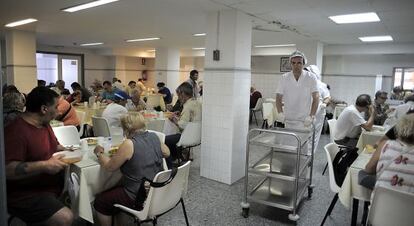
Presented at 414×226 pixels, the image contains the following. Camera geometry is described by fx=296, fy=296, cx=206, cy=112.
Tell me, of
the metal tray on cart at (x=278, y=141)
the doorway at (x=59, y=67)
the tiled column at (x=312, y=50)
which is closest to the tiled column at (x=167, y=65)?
the doorway at (x=59, y=67)

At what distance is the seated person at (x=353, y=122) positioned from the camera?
3.69 metres

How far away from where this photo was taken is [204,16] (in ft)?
14.4

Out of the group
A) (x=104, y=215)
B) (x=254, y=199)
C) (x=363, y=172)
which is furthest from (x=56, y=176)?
(x=363, y=172)

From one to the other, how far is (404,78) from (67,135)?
7.81 meters

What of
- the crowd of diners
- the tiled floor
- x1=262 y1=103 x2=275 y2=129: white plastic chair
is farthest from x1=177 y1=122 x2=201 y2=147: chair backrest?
x1=262 y1=103 x2=275 y2=129: white plastic chair

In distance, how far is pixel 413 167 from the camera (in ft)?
5.65

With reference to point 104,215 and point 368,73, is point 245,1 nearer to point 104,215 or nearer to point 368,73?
point 104,215

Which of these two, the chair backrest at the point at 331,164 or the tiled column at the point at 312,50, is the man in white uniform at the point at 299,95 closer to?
the chair backrest at the point at 331,164

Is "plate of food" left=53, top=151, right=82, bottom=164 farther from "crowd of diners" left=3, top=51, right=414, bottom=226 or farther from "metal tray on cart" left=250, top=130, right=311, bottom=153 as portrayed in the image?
"metal tray on cart" left=250, top=130, right=311, bottom=153

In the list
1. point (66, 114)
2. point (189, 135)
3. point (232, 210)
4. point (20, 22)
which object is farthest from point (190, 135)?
point (20, 22)

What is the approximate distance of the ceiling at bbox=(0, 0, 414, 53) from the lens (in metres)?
3.48

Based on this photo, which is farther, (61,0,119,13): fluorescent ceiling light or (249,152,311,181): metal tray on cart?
(61,0,119,13): fluorescent ceiling light

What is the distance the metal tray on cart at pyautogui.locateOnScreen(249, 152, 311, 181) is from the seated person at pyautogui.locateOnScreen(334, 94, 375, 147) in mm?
1030

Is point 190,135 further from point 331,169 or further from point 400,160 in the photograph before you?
point 400,160
